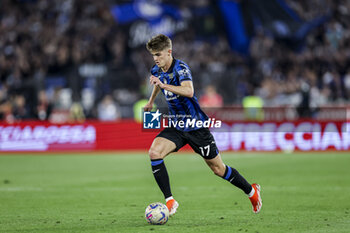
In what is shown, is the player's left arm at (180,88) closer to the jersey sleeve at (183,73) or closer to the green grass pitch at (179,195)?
the jersey sleeve at (183,73)

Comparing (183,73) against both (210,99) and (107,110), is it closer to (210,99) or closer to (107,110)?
(210,99)

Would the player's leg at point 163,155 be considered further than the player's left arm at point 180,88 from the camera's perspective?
Yes

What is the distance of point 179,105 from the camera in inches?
271

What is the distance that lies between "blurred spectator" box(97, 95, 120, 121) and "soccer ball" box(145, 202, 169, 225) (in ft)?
45.1

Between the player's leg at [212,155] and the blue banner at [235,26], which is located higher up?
the blue banner at [235,26]

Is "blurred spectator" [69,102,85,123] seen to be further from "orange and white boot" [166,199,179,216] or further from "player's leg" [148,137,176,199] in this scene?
"orange and white boot" [166,199,179,216]

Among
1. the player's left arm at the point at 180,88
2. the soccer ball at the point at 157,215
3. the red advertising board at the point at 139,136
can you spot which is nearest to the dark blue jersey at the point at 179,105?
the player's left arm at the point at 180,88

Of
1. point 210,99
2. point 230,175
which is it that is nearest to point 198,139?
point 230,175

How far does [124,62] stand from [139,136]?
6314mm

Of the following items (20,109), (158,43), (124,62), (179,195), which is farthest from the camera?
(124,62)

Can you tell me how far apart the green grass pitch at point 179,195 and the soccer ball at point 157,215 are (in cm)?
10

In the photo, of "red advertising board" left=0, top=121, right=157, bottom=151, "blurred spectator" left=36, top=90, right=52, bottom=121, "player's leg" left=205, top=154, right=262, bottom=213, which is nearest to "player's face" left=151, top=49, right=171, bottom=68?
"player's leg" left=205, top=154, right=262, bottom=213

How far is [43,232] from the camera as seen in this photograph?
606cm

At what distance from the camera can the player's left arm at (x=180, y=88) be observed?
632 cm
